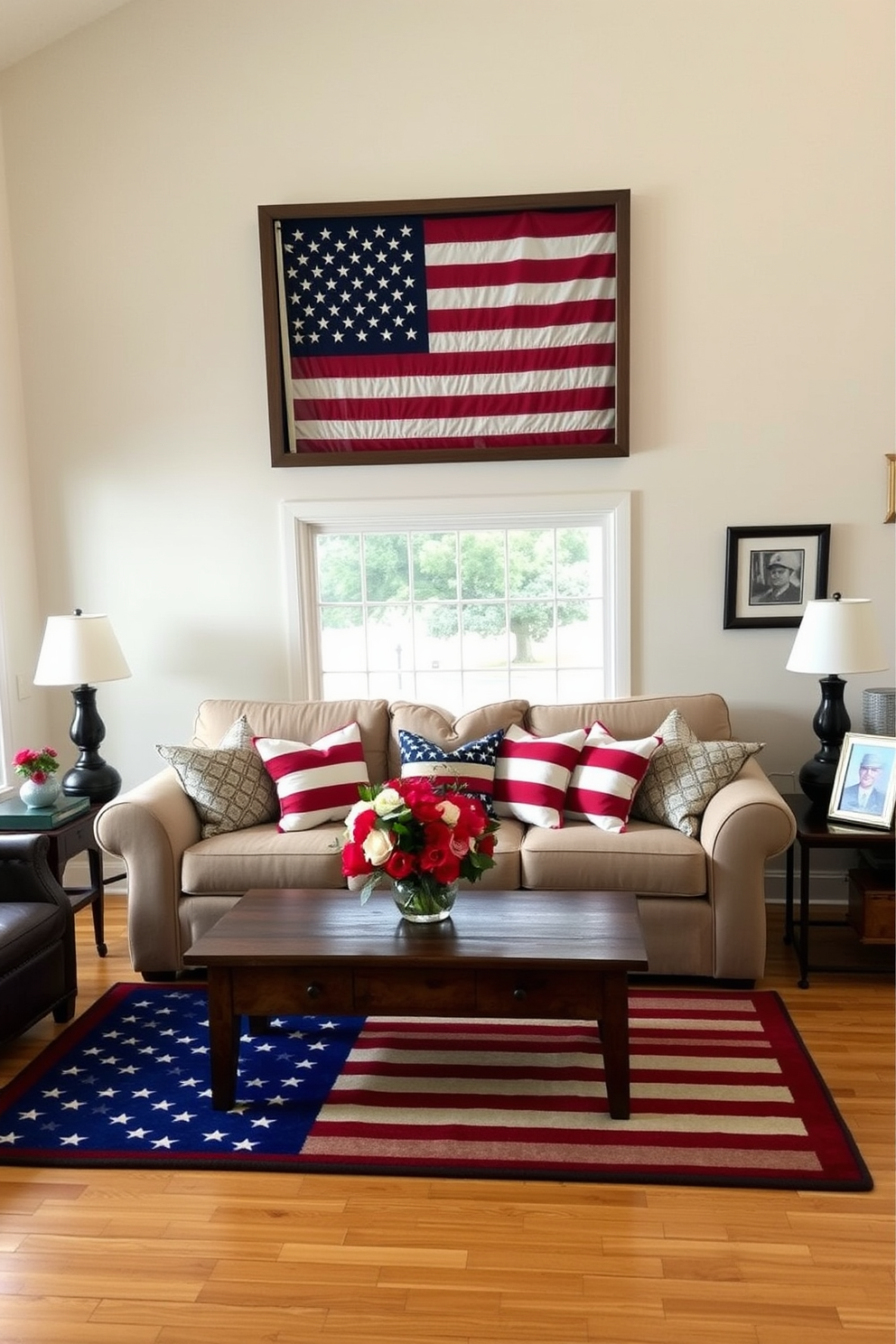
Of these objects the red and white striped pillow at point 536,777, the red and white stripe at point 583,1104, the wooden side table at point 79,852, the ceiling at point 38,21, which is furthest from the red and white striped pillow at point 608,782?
the ceiling at point 38,21

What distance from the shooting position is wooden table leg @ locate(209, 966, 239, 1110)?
3248 mm

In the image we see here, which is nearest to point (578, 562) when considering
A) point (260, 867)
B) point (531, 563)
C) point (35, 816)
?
point (531, 563)

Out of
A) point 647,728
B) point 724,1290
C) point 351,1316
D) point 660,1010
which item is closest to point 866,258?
Result: point 647,728

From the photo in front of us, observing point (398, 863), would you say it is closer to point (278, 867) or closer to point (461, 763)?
point (278, 867)

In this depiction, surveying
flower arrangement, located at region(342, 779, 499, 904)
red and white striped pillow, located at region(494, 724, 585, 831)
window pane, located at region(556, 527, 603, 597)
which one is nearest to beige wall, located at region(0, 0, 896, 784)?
window pane, located at region(556, 527, 603, 597)

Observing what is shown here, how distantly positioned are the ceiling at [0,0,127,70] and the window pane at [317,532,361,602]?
7.91 feet

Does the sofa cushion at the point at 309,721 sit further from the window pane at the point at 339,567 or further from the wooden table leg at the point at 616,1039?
the wooden table leg at the point at 616,1039

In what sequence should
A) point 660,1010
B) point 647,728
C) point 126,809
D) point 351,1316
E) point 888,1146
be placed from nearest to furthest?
point 351,1316
point 888,1146
point 660,1010
point 126,809
point 647,728

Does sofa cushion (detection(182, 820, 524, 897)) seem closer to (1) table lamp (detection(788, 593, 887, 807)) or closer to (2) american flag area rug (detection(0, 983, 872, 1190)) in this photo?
(2) american flag area rug (detection(0, 983, 872, 1190))

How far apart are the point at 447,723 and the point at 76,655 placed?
1.58 m

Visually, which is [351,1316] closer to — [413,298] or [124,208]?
[413,298]

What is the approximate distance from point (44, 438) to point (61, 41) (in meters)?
1.70

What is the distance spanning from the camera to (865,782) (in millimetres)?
4316

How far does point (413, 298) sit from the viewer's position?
4910mm
